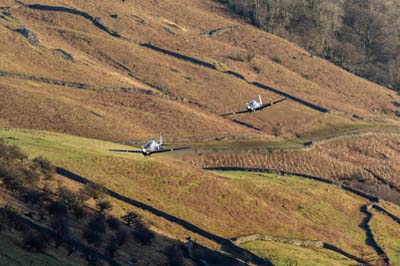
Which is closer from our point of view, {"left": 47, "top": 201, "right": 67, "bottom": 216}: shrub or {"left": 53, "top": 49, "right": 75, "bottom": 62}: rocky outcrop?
{"left": 47, "top": 201, "right": 67, "bottom": 216}: shrub

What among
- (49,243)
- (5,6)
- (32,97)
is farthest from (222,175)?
(5,6)

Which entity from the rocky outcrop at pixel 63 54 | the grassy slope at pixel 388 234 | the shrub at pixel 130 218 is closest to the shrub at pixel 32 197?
the shrub at pixel 130 218

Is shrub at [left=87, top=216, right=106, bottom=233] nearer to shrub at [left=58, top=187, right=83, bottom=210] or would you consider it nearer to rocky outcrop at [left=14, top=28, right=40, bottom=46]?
shrub at [left=58, top=187, right=83, bottom=210]

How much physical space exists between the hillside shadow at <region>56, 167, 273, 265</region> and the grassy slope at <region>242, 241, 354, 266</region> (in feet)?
7.17

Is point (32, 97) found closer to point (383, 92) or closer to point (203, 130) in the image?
point (203, 130)

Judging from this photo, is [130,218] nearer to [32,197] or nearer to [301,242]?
[32,197]

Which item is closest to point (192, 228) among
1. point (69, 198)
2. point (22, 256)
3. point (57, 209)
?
point (69, 198)

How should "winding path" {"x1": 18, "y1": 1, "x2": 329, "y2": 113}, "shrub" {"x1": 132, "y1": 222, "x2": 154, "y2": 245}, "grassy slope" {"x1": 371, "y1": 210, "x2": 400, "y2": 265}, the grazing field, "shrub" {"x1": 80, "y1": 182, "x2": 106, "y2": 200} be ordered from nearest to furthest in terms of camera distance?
"shrub" {"x1": 132, "y1": 222, "x2": 154, "y2": 245}, "shrub" {"x1": 80, "y1": 182, "x2": 106, "y2": 200}, "grassy slope" {"x1": 371, "y1": 210, "x2": 400, "y2": 265}, the grazing field, "winding path" {"x1": 18, "y1": 1, "x2": 329, "y2": 113}

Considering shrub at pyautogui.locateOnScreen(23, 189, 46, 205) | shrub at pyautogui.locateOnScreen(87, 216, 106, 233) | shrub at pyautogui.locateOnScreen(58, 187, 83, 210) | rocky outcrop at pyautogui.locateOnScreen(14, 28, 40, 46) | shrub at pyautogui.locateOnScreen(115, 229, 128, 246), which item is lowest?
rocky outcrop at pyautogui.locateOnScreen(14, 28, 40, 46)

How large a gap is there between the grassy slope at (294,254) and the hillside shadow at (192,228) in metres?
2.19

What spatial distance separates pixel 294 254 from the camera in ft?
286

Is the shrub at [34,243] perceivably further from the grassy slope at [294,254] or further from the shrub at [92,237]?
the grassy slope at [294,254]

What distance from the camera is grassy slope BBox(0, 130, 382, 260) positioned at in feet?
291

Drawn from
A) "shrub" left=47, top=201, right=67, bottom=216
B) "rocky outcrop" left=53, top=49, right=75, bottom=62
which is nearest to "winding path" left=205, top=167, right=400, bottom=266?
"shrub" left=47, top=201, right=67, bottom=216
